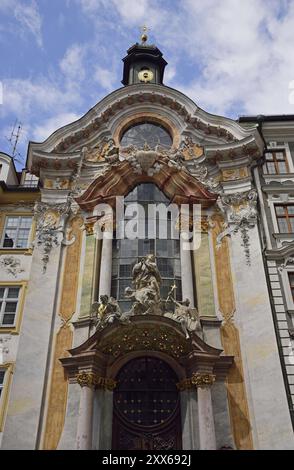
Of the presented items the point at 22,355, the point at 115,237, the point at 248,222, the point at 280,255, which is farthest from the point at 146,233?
the point at 22,355

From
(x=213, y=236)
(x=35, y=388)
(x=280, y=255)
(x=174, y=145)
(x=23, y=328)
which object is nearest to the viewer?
(x=35, y=388)

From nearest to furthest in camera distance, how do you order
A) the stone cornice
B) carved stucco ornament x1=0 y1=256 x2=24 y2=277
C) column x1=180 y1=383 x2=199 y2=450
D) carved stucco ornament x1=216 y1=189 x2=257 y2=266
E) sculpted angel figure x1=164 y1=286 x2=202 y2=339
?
1. column x1=180 y1=383 x2=199 y2=450
2. sculpted angel figure x1=164 y1=286 x2=202 y2=339
3. the stone cornice
4. carved stucco ornament x1=0 y1=256 x2=24 y2=277
5. carved stucco ornament x1=216 y1=189 x2=257 y2=266

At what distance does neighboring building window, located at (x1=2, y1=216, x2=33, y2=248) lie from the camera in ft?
71.7

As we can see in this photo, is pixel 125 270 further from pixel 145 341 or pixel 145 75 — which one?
pixel 145 75

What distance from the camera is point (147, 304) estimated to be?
17.2 m

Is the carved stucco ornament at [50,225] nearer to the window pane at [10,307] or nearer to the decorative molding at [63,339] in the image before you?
the decorative molding at [63,339]

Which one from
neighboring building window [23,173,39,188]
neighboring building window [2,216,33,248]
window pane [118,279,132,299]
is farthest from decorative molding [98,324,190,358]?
neighboring building window [23,173,39,188]

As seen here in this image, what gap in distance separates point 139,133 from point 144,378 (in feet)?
44.8

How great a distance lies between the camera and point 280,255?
781 inches

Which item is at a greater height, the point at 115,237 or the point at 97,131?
the point at 97,131

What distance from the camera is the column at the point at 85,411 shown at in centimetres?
1544

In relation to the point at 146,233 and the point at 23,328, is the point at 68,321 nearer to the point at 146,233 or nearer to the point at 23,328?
the point at 23,328

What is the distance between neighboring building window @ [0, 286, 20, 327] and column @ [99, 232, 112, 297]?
379 cm

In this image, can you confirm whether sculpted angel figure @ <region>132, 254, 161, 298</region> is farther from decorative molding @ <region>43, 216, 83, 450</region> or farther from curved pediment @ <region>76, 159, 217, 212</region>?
curved pediment @ <region>76, 159, 217, 212</region>
